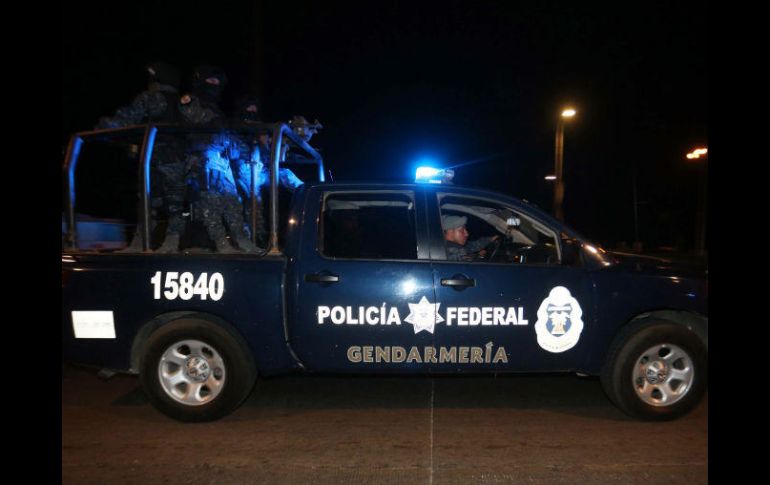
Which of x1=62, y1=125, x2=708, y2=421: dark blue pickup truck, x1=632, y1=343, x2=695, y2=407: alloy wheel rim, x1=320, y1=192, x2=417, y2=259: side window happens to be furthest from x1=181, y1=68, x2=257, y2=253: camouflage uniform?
x1=632, y1=343, x2=695, y2=407: alloy wheel rim

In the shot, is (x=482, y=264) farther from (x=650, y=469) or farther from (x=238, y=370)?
(x=238, y=370)

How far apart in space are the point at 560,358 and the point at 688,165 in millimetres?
37634

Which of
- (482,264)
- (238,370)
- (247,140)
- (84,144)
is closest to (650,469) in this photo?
(482,264)

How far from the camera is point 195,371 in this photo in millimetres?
4316

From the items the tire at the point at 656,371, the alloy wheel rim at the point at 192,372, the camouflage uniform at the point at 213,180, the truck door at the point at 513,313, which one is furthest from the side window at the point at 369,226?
the tire at the point at 656,371

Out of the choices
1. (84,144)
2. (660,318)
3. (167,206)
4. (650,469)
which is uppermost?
(84,144)

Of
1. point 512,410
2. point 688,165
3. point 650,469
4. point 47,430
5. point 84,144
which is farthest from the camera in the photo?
point 688,165

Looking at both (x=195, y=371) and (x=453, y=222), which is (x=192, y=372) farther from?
(x=453, y=222)

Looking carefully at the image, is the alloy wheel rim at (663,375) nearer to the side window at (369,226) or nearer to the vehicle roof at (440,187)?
the vehicle roof at (440,187)

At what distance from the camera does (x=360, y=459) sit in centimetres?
368

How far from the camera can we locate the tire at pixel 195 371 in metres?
4.25

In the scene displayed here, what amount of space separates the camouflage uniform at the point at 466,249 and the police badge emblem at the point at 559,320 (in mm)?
696

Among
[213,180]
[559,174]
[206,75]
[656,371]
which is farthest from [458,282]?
[559,174]

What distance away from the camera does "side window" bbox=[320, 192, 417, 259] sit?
14.3 ft
